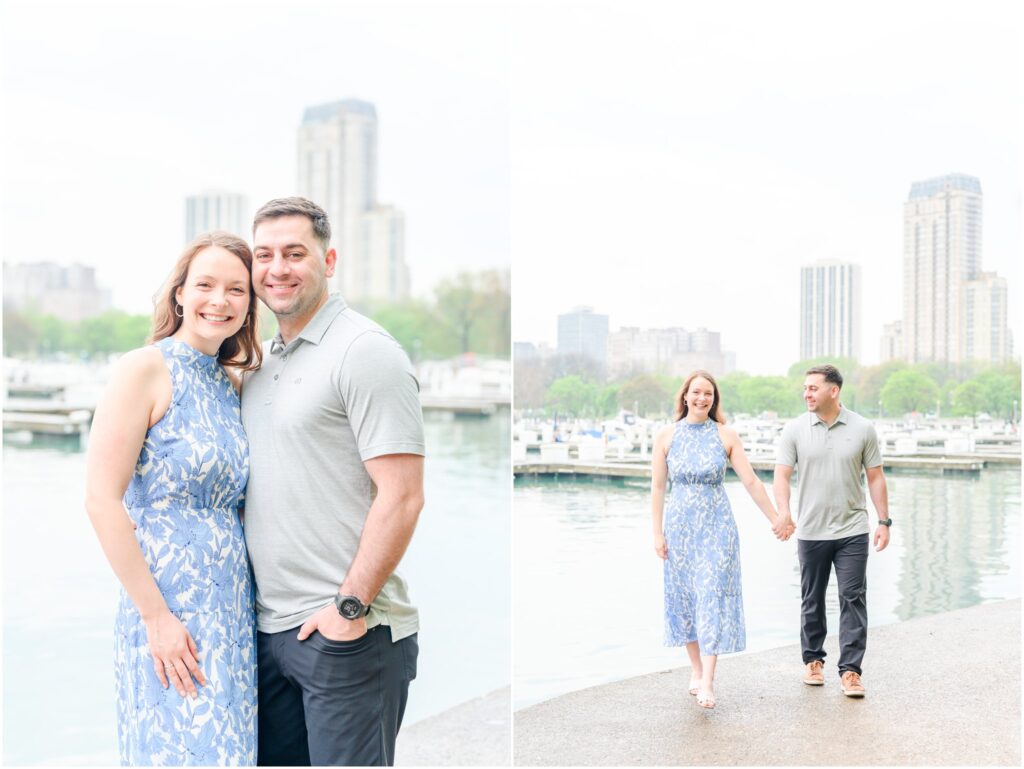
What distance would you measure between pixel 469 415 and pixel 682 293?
32.0m

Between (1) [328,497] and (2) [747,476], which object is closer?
(1) [328,497]

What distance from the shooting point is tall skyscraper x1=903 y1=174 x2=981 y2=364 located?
4.02 metres

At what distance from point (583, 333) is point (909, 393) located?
4.26ft

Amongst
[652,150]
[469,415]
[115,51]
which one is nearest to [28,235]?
[115,51]

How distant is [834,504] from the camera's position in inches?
144

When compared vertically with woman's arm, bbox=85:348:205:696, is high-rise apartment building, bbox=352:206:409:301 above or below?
above

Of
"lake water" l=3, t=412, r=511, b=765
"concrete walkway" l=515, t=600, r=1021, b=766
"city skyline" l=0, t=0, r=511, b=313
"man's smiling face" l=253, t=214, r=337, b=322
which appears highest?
"city skyline" l=0, t=0, r=511, b=313

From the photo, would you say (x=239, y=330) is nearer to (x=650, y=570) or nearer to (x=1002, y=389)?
(x=650, y=570)

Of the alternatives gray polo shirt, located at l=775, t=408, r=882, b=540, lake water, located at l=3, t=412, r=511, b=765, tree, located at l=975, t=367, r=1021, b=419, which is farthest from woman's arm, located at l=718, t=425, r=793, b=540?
lake water, located at l=3, t=412, r=511, b=765

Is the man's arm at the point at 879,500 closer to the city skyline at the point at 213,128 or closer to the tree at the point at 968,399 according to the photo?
the tree at the point at 968,399

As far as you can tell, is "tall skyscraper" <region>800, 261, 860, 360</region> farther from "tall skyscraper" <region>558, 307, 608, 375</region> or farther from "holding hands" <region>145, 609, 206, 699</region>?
"holding hands" <region>145, 609, 206, 699</region>

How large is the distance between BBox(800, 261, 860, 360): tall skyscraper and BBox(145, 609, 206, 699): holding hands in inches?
105

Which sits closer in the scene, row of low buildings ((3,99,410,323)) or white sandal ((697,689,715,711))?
white sandal ((697,689,715,711))

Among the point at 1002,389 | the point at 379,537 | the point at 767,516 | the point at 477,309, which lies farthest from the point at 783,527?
the point at 477,309
